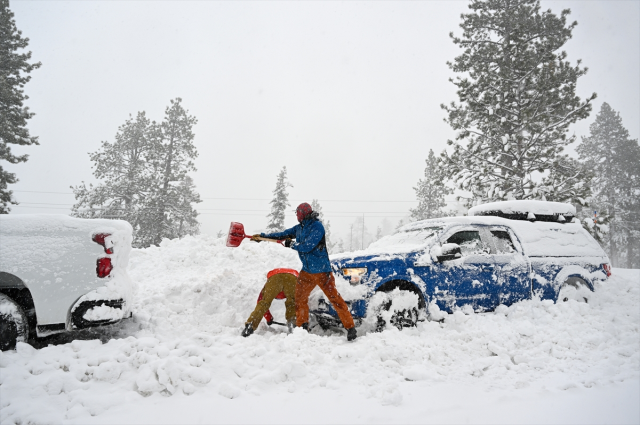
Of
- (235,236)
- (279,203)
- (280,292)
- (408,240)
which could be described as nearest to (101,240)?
(235,236)

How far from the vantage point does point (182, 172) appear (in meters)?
Result: 27.0

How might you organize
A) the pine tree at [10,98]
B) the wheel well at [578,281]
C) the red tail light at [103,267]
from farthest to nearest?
the pine tree at [10,98]
the wheel well at [578,281]
the red tail light at [103,267]

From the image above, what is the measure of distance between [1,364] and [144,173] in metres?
26.4

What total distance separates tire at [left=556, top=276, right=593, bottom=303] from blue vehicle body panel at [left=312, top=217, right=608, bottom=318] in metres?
0.10

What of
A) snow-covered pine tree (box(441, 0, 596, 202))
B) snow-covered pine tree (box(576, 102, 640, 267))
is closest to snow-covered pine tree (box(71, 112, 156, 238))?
snow-covered pine tree (box(441, 0, 596, 202))

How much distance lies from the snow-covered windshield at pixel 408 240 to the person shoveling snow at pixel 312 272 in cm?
123

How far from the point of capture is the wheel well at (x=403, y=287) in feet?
14.8

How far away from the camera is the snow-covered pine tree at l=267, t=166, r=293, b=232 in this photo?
30.8 m

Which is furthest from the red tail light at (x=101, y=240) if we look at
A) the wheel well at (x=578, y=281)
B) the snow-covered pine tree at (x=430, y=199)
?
the snow-covered pine tree at (x=430, y=199)

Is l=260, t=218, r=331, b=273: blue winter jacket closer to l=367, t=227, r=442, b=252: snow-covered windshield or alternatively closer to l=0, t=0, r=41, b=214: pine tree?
l=367, t=227, r=442, b=252: snow-covered windshield

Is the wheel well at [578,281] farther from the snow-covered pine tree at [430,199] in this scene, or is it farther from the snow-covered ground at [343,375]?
the snow-covered pine tree at [430,199]

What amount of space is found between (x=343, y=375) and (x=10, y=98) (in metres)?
25.0

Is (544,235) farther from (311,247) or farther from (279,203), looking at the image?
(279,203)

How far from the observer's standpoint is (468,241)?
209 inches
